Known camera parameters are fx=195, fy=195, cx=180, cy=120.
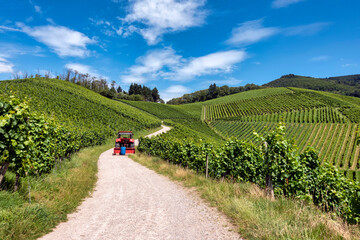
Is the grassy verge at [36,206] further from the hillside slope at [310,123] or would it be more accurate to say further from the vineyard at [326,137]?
the hillside slope at [310,123]

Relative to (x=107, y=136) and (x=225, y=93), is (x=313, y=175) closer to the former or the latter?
(x=107, y=136)

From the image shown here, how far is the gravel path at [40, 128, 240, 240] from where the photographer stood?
176 inches

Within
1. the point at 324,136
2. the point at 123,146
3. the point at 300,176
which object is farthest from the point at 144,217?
the point at 324,136

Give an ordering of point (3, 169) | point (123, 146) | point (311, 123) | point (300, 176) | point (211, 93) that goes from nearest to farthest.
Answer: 1. point (3, 169)
2. point (300, 176)
3. point (123, 146)
4. point (311, 123)
5. point (211, 93)

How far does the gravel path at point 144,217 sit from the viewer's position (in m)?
4.47

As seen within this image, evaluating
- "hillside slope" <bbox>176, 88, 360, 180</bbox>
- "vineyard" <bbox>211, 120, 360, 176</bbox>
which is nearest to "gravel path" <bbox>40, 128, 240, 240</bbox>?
"hillside slope" <bbox>176, 88, 360, 180</bbox>

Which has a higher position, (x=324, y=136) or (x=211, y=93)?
(x=211, y=93)

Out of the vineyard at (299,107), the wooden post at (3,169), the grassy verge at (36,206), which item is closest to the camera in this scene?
the grassy verge at (36,206)

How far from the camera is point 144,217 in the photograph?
216 inches

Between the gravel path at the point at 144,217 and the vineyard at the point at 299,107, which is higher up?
the vineyard at the point at 299,107

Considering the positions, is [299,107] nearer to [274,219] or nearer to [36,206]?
[274,219]

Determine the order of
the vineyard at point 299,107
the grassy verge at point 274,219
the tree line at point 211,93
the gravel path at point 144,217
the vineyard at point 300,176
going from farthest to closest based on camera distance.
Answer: the tree line at point 211,93, the vineyard at point 299,107, the vineyard at point 300,176, the gravel path at point 144,217, the grassy verge at point 274,219

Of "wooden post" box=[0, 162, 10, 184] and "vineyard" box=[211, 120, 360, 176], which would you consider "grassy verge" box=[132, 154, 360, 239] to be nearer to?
"wooden post" box=[0, 162, 10, 184]

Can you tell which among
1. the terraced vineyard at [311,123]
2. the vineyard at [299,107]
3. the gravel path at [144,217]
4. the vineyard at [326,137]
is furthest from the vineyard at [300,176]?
the vineyard at [299,107]
